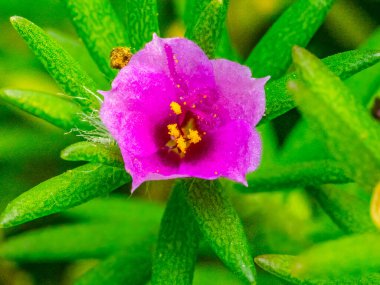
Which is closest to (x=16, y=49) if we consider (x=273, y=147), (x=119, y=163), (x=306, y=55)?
(x=273, y=147)

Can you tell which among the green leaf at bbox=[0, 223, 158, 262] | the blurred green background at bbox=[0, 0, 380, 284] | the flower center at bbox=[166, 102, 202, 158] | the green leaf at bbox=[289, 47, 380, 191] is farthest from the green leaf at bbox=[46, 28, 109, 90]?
the green leaf at bbox=[289, 47, 380, 191]

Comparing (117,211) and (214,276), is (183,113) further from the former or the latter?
(117,211)

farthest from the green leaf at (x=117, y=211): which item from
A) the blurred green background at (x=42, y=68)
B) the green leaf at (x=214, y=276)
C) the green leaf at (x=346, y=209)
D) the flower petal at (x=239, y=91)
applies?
the flower petal at (x=239, y=91)

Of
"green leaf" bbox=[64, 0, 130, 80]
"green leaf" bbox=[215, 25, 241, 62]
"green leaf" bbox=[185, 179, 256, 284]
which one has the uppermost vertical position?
"green leaf" bbox=[64, 0, 130, 80]

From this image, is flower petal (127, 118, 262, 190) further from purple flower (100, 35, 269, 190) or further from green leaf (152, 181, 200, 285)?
green leaf (152, 181, 200, 285)

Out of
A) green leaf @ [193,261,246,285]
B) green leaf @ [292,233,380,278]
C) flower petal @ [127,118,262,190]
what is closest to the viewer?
green leaf @ [292,233,380,278]

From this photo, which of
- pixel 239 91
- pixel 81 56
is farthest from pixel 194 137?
pixel 81 56

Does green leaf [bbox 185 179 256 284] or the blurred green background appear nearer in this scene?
green leaf [bbox 185 179 256 284]
